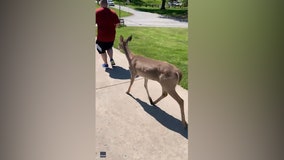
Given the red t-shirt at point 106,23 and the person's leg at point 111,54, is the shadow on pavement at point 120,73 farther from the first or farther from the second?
the red t-shirt at point 106,23

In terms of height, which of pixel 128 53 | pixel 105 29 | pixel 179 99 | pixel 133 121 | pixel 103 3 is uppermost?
pixel 103 3

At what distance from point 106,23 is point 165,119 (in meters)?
0.84

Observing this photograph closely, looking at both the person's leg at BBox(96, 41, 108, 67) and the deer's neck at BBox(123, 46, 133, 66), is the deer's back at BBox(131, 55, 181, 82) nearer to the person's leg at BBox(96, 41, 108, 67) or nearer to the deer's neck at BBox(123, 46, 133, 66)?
the deer's neck at BBox(123, 46, 133, 66)

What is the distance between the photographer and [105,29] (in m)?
2.58

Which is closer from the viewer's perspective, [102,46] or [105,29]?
[102,46]

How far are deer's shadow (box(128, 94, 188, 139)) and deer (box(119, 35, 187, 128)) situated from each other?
0.04 metres

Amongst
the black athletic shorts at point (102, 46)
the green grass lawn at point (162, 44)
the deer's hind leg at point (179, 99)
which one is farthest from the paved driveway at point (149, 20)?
the deer's hind leg at point (179, 99)

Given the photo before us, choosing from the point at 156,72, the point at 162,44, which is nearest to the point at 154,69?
the point at 156,72

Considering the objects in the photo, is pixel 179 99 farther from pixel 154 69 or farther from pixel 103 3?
pixel 103 3
